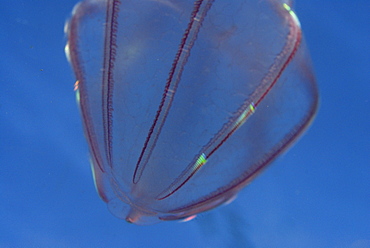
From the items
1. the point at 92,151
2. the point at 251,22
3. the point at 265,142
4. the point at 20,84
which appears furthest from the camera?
the point at 20,84

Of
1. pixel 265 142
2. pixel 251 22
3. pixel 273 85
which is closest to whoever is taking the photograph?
pixel 251 22

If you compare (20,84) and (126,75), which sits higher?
(126,75)

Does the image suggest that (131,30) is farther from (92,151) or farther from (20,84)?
(20,84)

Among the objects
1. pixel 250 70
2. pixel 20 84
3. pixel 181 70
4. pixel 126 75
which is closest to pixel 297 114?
pixel 250 70

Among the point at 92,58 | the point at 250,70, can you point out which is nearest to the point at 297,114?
the point at 250,70

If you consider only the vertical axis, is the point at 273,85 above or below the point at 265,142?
above

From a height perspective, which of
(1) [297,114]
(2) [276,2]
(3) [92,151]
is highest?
(2) [276,2]

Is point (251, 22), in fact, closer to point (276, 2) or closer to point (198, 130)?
point (276, 2)

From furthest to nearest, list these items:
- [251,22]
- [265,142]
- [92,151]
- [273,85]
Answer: [92,151] < [265,142] < [273,85] < [251,22]

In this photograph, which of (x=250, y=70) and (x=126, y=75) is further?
(x=126, y=75)
